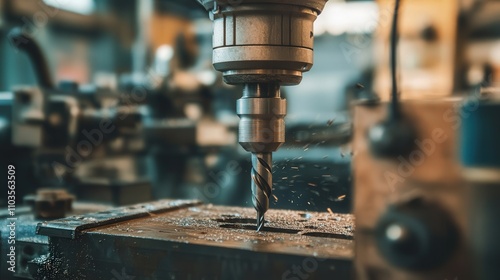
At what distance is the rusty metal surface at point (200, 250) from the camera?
0.70 meters

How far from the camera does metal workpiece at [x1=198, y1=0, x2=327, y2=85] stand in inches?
32.4

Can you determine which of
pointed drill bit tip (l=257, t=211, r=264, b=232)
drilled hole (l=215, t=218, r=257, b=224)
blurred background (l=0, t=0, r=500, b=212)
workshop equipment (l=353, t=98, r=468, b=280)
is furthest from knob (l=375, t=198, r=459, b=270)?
blurred background (l=0, t=0, r=500, b=212)

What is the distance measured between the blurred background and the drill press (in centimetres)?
49

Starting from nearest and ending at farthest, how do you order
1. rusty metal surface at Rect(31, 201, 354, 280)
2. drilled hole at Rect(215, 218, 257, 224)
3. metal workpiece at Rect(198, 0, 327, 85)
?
1. rusty metal surface at Rect(31, 201, 354, 280)
2. metal workpiece at Rect(198, 0, 327, 85)
3. drilled hole at Rect(215, 218, 257, 224)

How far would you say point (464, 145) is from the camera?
0.57 metres

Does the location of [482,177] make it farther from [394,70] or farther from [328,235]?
[328,235]

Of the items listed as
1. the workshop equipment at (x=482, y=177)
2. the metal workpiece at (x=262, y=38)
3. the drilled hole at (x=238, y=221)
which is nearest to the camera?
the workshop equipment at (x=482, y=177)

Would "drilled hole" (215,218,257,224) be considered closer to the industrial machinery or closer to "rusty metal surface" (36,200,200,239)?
the industrial machinery

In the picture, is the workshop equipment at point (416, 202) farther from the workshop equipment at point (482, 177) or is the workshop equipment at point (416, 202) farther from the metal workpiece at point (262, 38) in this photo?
the metal workpiece at point (262, 38)

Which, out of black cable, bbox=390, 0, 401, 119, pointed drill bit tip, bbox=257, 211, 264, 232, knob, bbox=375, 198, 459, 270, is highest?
black cable, bbox=390, 0, 401, 119

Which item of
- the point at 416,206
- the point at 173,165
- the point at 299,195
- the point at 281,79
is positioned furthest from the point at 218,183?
the point at 416,206

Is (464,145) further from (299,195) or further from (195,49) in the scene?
(195,49)

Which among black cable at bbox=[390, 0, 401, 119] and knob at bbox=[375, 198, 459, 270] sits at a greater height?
black cable at bbox=[390, 0, 401, 119]

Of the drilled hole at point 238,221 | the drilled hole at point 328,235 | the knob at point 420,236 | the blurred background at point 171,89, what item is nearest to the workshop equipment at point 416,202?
the knob at point 420,236
